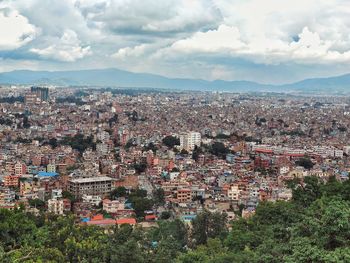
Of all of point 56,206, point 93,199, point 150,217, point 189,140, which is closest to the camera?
point 150,217

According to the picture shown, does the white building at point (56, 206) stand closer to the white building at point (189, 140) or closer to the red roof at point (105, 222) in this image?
the red roof at point (105, 222)

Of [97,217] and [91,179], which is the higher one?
[91,179]

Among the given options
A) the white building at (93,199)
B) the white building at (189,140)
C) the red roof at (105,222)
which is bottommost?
the white building at (93,199)

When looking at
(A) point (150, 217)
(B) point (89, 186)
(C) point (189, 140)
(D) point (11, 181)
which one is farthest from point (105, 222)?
(C) point (189, 140)

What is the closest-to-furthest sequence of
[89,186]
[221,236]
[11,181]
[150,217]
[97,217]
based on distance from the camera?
[221,236] → [97,217] → [150,217] → [89,186] → [11,181]

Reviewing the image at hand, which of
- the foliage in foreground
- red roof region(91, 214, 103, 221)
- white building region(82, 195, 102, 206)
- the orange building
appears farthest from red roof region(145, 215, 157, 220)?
the orange building

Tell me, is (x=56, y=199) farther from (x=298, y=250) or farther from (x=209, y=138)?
(x=209, y=138)

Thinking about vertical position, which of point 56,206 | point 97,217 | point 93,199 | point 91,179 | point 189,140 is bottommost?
point 93,199

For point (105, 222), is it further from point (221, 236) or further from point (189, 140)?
point (189, 140)

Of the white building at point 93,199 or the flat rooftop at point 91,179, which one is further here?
the flat rooftop at point 91,179

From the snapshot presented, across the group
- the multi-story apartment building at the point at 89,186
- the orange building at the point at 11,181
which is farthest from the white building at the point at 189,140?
the orange building at the point at 11,181

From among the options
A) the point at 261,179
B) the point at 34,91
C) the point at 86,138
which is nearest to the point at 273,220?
the point at 261,179
